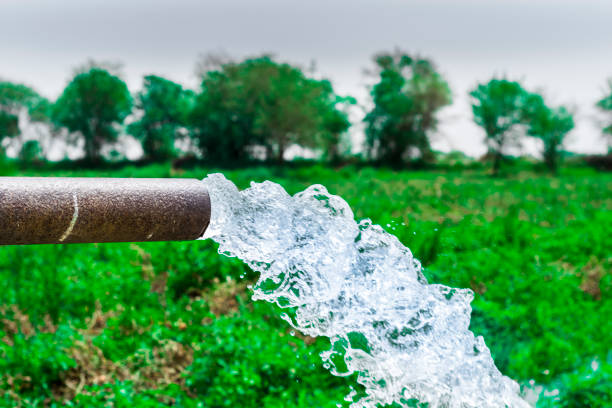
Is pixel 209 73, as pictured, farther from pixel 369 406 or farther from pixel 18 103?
pixel 369 406

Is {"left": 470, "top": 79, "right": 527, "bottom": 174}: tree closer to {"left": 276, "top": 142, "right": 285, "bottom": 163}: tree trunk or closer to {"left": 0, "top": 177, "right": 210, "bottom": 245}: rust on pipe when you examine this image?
{"left": 276, "top": 142, "right": 285, "bottom": 163}: tree trunk

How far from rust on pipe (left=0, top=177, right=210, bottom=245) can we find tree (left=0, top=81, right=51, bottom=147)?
29001 mm

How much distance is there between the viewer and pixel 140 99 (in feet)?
102

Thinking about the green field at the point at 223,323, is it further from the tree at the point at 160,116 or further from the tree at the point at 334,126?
the tree at the point at 160,116

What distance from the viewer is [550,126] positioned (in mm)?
23156

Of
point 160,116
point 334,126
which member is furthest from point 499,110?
point 160,116

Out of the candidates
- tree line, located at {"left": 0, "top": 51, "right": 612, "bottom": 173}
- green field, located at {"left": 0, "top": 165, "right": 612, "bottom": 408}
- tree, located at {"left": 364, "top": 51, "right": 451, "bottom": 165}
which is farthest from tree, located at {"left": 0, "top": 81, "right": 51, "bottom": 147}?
green field, located at {"left": 0, "top": 165, "right": 612, "bottom": 408}

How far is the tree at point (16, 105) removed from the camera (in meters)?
27.4

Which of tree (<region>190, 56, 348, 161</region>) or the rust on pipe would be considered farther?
tree (<region>190, 56, 348, 161</region>)

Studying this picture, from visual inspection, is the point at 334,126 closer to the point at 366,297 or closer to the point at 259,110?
the point at 259,110

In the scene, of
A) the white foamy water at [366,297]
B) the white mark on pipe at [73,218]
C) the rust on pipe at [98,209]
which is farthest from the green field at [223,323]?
the white mark on pipe at [73,218]

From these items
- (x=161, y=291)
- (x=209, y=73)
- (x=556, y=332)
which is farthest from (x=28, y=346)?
(x=209, y=73)

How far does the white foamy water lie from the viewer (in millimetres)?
2490

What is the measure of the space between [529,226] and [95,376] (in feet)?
17.2
